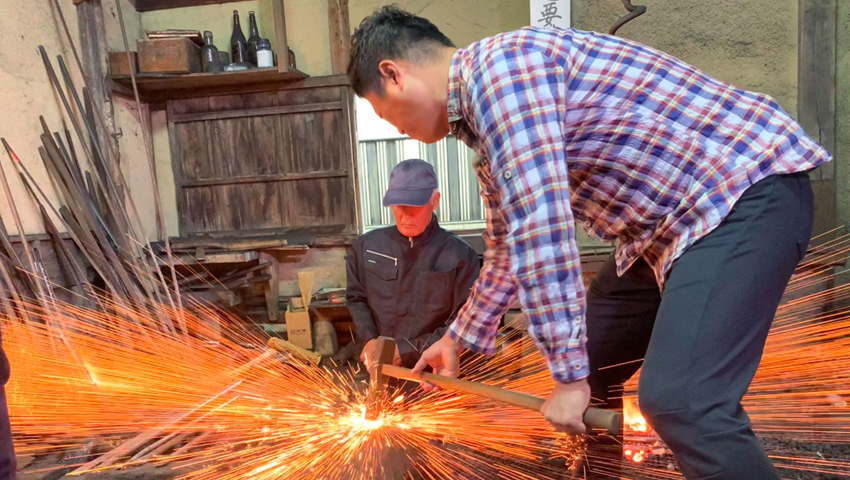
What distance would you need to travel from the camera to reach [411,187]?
3.36 meters

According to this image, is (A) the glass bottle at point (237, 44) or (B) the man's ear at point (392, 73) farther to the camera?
(A) the glass bottle at point (237, 44)

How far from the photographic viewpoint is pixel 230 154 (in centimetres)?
627

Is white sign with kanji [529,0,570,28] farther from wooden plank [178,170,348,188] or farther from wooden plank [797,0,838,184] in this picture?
wooden plank [178,170,348,188]

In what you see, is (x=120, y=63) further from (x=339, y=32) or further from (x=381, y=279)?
(x=381, y=279)

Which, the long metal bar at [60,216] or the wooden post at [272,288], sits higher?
the long metal bar at [60,216]

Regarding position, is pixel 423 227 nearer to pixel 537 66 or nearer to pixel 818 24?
pixel 537 66

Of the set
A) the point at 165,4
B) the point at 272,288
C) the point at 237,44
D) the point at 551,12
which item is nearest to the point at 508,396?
the point at 551,12

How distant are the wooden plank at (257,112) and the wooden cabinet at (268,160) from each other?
0.03ft

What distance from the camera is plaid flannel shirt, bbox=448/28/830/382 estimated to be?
1.46 m

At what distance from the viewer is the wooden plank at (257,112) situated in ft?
19.8

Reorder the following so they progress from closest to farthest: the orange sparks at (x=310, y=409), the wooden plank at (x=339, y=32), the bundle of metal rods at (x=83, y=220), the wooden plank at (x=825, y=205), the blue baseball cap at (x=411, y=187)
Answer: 1. the orange sparks at (x=310, y=409)
2. the blue baseball cap at (x=411, y=187)
3. the bundle of metal rods at (x=83, y=220)
4. the wooden plank at (x=825, y=205)
5. the wooden plank at (x=339, y=32)

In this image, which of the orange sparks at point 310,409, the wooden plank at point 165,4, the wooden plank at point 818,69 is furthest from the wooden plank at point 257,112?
the wooden plank at point 818,69

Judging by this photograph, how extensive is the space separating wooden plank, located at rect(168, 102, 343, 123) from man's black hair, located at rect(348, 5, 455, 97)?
4.34 meters

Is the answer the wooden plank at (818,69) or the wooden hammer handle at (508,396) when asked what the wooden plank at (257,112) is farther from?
the wooden plank at (818,69)
